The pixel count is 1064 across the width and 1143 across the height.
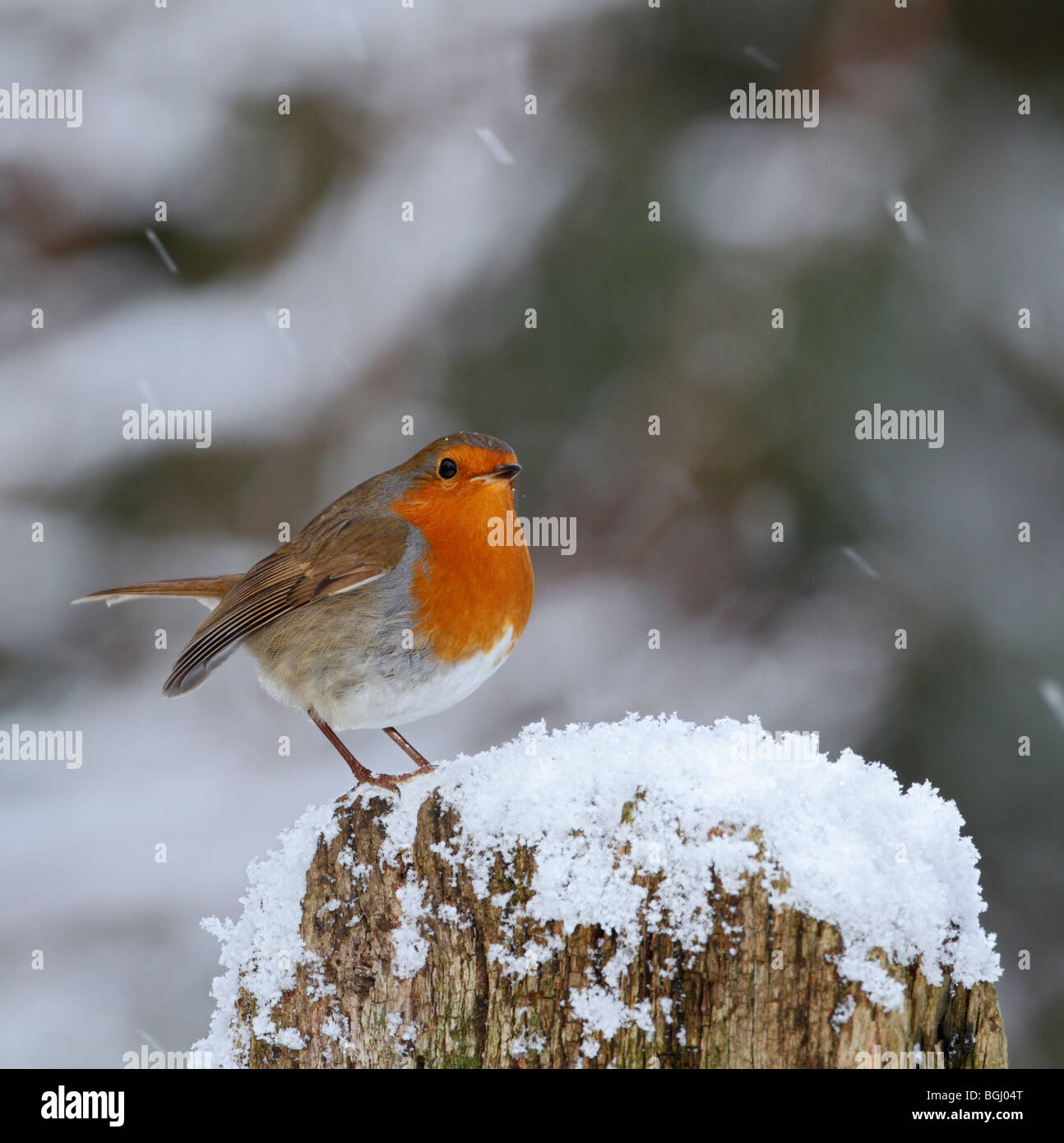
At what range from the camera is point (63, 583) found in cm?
489

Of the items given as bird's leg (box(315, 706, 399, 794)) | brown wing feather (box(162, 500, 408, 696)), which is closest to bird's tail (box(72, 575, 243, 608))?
brown wing feather (box(162, 500, 408, 696))

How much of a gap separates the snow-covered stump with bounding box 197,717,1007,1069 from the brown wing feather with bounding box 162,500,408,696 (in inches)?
41.9

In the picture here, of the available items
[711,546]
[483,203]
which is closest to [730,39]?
[483,203]

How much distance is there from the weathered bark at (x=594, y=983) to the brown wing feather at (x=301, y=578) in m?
1.20

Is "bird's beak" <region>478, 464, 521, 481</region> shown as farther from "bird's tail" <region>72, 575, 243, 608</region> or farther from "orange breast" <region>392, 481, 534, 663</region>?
"bird's tail" <region>72, 575, 243, 608</region>

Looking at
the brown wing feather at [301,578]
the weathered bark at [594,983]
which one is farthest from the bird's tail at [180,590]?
the weathered bark at [594,983]

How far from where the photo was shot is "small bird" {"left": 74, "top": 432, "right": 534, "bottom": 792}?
9.55 feet

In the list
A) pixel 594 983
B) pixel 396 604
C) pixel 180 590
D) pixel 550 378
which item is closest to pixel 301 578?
pixel 396 604

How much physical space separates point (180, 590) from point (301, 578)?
0.66 m

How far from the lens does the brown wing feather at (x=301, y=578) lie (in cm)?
311

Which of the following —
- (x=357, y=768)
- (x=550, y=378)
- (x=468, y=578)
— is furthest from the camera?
(x=550, y=378)

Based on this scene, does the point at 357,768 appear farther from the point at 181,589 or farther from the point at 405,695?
the point at 181,589

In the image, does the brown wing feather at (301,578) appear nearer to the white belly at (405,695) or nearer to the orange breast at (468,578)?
the orange breast at (468,578)

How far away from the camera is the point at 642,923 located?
1784 millimetres
